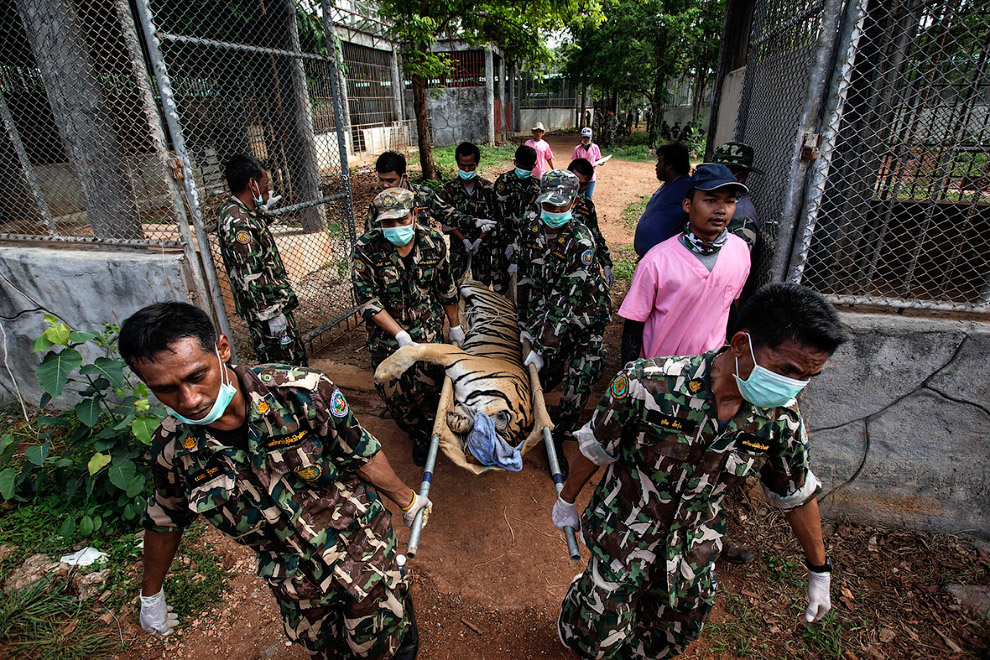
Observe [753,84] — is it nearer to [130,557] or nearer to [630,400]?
[630,400]

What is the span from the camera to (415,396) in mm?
3672

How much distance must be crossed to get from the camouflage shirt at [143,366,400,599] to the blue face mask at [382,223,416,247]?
1772mm

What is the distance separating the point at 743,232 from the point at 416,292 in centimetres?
221

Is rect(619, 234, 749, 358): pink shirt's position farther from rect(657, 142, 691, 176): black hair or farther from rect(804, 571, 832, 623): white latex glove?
rect(657, 142, 691, 176): black hair

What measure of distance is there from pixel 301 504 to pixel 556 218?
7.88ft

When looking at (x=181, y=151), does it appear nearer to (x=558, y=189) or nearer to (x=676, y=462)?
(x=558, y=189)

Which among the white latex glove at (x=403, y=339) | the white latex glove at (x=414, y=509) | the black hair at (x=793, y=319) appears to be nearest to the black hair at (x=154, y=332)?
the white latex glove at (x=414, y=509)

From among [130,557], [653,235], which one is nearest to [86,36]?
[130,557]

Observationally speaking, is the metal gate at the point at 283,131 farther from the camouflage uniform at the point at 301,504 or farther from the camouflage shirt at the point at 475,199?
the camouflage uniform at the point at 301,504

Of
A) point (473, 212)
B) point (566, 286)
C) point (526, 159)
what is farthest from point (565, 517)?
point (526, 159)

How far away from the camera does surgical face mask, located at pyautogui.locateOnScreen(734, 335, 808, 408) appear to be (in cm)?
154

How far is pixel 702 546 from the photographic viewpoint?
1896mm

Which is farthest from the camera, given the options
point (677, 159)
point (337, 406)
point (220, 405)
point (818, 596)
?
point (677, 159)

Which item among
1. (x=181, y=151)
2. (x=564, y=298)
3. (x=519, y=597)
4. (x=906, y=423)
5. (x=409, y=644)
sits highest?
(x=181, y=151)
